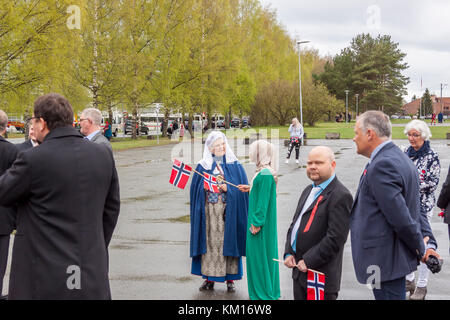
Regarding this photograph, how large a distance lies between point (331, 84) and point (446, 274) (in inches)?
3405

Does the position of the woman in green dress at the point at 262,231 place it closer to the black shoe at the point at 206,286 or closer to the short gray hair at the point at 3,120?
the black shoe at the point at 206,286

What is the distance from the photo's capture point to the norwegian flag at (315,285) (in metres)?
3.67

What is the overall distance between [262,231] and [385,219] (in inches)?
78.1

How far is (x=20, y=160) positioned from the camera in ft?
9.67

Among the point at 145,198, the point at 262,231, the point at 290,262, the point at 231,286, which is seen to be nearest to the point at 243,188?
the point at 262,231

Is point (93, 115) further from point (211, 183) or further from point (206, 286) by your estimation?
point (206, 286)

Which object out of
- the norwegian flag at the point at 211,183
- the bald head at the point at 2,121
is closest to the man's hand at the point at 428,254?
the norwegian flag at the point at 211,183


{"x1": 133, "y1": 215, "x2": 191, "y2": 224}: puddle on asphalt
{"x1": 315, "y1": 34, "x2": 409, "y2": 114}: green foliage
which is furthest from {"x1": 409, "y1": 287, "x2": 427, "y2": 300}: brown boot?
{"x1": 315, "y1": 34, "x2": 409, "y2": 114}: green foliage

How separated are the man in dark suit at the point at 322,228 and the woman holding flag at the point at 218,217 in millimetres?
1995

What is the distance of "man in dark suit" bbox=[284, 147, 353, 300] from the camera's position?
143 inches

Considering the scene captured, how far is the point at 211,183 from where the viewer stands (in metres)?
5.81

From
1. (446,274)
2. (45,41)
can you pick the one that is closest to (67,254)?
(446,274)

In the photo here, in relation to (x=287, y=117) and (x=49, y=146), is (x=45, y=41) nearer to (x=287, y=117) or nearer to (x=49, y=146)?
(x=49, y=146)
